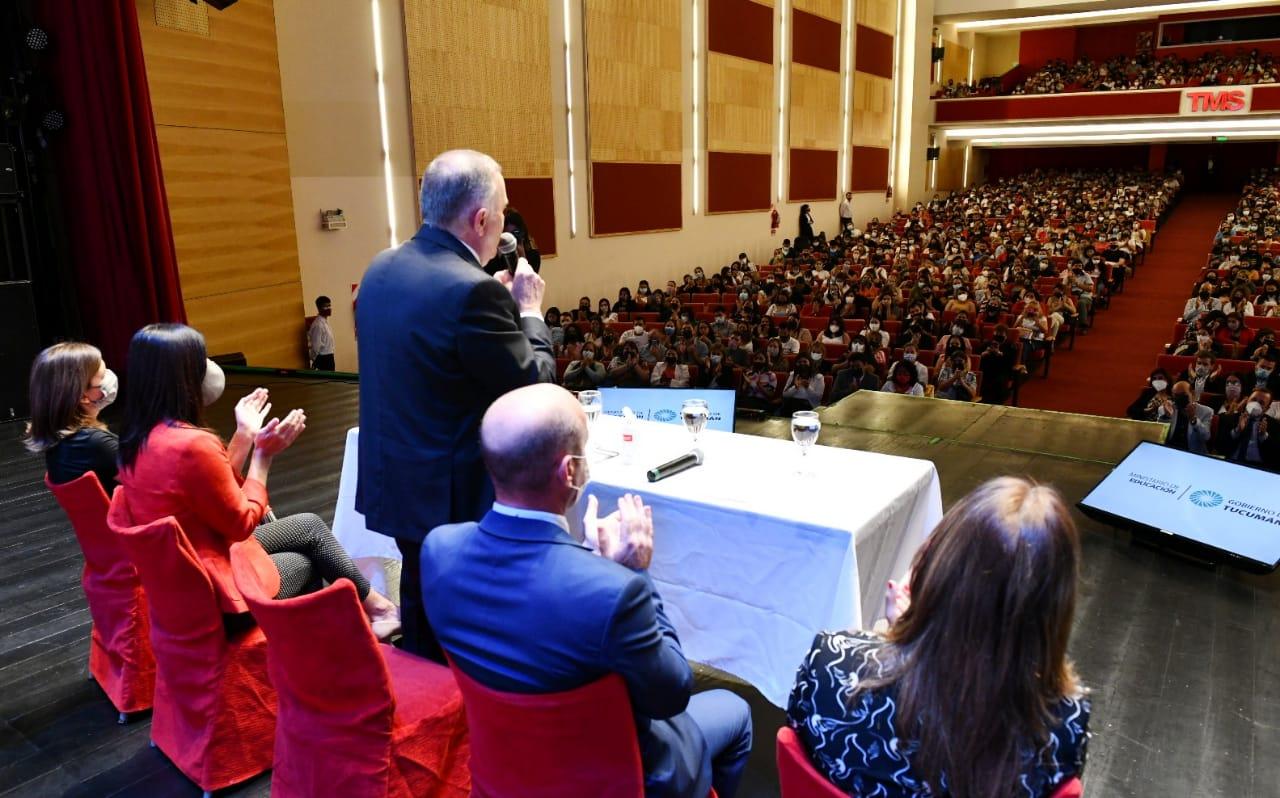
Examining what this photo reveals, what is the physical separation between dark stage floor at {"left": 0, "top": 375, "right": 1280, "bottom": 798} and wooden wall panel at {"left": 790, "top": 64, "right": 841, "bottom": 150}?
13.0 m

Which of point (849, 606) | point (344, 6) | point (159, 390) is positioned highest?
point (344, 6)

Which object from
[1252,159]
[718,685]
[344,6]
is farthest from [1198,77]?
[718,685]

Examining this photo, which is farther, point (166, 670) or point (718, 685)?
point (718, 685)

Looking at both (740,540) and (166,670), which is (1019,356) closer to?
(740,540)

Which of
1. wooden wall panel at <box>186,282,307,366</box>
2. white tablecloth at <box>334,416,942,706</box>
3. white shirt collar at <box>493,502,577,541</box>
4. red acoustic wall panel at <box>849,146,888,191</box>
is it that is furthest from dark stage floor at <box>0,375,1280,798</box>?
red acoustic wall panel at <box>849,146,888,191</box>

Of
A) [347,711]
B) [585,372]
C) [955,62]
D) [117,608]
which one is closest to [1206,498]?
[347,711]

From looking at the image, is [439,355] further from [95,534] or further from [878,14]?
[878,14]

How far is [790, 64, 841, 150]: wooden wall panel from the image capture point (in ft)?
52.9

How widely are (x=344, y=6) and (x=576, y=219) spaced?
12.6 ft

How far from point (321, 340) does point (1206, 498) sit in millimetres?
7131

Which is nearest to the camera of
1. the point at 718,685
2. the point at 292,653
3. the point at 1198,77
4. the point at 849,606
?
the point at 292,653

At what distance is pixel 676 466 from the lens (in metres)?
2.13

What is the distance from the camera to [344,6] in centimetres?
841

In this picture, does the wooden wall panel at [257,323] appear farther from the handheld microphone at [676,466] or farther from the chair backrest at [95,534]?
the handheld microphone at [676,466]
